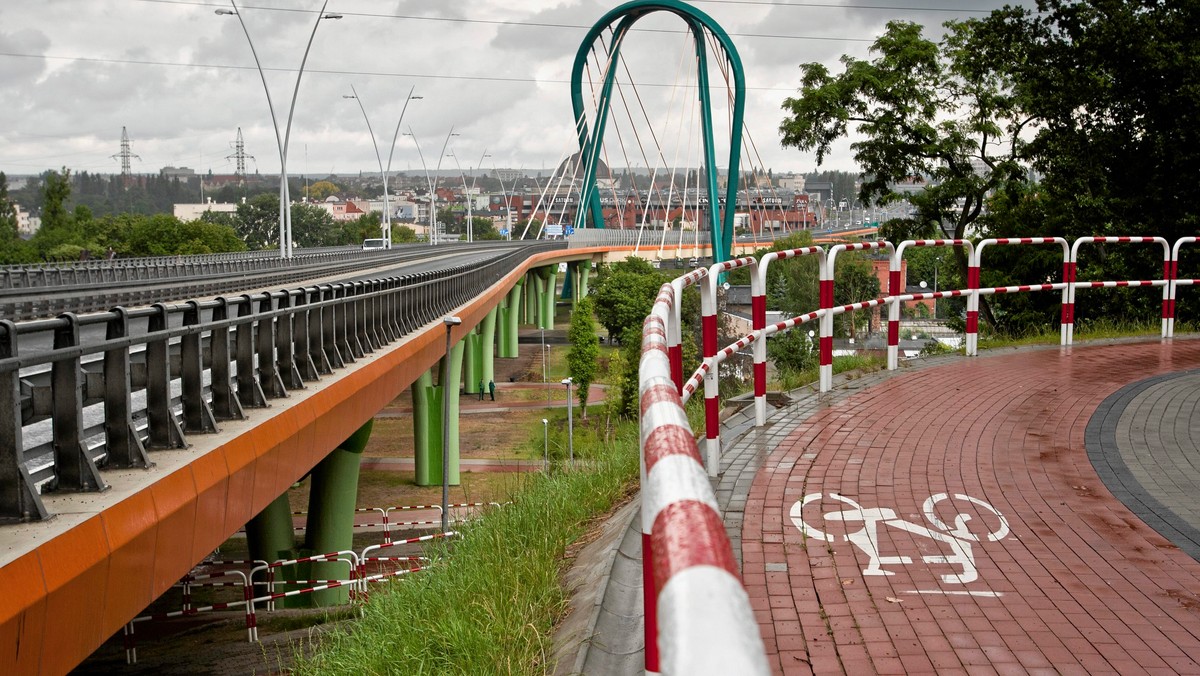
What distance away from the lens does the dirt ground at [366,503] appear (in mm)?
15375

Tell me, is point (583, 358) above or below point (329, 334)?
below

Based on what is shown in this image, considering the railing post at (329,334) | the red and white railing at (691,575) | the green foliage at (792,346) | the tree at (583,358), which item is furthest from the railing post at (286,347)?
the tree at (583,358)

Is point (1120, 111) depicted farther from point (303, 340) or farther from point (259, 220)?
point (259, 220)

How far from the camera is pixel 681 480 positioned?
5.32ft

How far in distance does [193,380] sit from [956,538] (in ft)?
18.5

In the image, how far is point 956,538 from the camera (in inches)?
226

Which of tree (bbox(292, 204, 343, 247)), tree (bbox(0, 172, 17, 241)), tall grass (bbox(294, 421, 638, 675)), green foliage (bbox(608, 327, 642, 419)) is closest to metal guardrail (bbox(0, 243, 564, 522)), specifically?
tall grass (bbox(294, 421, 638, 675))

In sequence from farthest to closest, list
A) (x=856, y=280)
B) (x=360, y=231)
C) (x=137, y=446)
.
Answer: (x=360, y=231)
(x=856, y=280)
(x=137, y=446)

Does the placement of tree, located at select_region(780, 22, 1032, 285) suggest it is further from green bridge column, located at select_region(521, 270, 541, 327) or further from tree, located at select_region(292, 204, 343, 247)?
tree, located at select_region(292, 204, 343, 247)

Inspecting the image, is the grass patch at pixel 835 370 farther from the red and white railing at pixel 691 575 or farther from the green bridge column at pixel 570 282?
the green bridge column at pixel 570 282

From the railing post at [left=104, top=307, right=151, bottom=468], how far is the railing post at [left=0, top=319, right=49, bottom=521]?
1.27 meters

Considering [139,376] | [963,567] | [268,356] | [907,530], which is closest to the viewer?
[963,567]

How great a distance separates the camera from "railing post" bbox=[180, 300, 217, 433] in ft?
29.0

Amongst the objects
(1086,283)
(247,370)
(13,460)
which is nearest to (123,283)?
(247,370)
